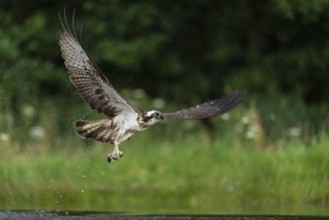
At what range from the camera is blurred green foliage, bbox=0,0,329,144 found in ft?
64.1

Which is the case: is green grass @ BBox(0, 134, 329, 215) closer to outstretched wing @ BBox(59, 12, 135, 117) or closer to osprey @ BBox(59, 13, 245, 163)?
osprey @ BBox(59, 13, 245, 163)

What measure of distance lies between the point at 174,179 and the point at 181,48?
9361mm

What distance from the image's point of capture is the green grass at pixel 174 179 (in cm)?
1234

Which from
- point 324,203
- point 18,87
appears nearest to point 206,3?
point 18,87

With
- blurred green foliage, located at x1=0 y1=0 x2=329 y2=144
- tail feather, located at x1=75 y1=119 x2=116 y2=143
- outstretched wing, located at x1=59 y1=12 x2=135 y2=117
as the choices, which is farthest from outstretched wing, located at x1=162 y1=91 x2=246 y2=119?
blurred green foliage, located at x1=0 y1=0 x2=329 y2=144

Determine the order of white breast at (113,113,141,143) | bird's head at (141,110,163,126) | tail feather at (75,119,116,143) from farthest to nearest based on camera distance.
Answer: tail feather at (75,119,116,143), white breast at (113,113,141,143), bird's head at (141,110,163,126)

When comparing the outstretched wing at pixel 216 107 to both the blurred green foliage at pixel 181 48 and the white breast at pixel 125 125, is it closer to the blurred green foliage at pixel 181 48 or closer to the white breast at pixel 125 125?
the white breast at pixel 125 125

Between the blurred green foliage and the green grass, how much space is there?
187 inches

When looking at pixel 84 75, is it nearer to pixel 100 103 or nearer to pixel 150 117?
pixel 100 103

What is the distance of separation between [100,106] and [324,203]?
13.0ft

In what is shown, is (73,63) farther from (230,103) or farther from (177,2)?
(177,2)

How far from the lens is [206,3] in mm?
21875

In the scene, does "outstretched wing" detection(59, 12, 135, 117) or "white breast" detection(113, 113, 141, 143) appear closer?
"outstretched wing" detection(59, 12, 135, 117)

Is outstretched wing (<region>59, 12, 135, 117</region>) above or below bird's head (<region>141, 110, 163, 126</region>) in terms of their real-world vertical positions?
above
